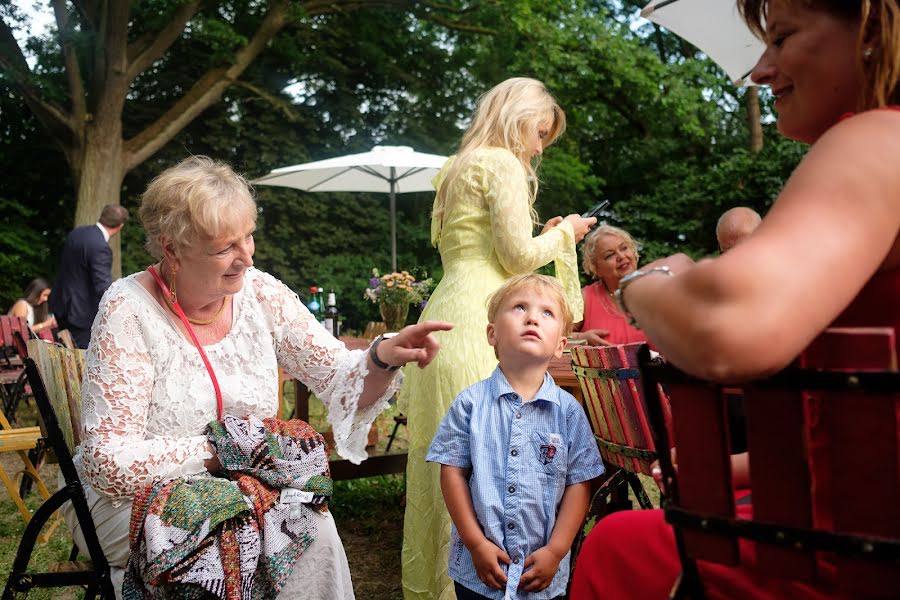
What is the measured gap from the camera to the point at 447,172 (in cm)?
334

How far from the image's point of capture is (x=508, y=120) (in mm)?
3195

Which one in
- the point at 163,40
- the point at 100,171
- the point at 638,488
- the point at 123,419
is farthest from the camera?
the point at 163,40

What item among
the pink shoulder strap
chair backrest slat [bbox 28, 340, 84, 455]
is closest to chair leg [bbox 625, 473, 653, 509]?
the pink shoulder strap

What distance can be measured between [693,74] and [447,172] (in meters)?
13.6

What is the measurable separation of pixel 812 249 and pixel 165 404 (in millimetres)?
1795

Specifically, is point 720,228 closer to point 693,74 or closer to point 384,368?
point 384,368

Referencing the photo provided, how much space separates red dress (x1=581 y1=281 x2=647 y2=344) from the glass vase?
127 cm

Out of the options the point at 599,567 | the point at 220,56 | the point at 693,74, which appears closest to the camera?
the point at 599,567

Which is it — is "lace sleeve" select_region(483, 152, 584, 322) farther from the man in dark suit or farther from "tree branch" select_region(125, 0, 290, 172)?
"tree branch" select_region(125, 0, 290, 172)

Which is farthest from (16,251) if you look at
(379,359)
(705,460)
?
(705,460)

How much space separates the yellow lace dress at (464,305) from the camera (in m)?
3.11

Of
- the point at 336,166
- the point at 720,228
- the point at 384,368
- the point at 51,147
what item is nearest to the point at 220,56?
the point at 51,147

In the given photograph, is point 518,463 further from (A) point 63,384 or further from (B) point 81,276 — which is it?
(B) point 81,276

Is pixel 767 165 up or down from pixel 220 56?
down
